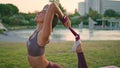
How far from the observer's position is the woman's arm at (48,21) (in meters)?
2.50

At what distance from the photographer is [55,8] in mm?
2496

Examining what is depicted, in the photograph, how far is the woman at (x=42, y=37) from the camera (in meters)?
2.52

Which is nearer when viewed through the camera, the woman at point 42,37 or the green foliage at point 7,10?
the woman at point 42,37

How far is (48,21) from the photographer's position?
253cm

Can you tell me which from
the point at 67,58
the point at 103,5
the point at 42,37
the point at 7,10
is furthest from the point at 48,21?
the point at 103,5

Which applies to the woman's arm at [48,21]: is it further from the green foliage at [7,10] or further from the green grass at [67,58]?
the green foliage at [7,10]

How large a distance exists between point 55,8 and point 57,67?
50 cm

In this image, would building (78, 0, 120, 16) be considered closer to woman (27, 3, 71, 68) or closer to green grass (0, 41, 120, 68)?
green grass (0, 41, 120, 68)

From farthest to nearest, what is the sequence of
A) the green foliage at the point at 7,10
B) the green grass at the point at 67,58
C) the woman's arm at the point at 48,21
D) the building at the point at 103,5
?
the building at the point at 103,5, the green foliage at the point at 7,10, the green grass at the point at 67,58, the woman's arm at the point at 48,21

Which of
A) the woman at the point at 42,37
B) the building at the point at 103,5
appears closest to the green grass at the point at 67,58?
the woman at the point at 42,37

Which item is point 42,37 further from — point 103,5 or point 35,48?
point 103,5

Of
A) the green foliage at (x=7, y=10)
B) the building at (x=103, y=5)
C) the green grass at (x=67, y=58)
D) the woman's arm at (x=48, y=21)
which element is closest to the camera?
the woman's arm at (x=48, y=21)

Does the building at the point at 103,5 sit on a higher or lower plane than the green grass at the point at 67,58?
lower

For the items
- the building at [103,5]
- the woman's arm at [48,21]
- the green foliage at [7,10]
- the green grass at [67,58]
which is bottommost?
the building at [103,5]
